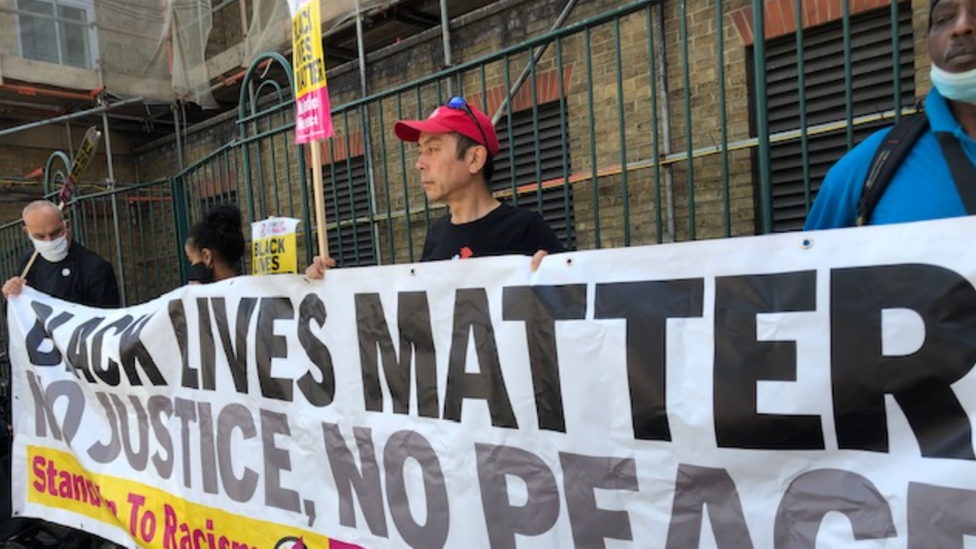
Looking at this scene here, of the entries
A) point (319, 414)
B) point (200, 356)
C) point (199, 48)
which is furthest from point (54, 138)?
point (319, 414)

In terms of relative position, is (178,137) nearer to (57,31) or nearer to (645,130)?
(57,31)

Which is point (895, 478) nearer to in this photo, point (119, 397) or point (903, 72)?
point (119, 397)

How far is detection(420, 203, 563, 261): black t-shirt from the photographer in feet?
7.92

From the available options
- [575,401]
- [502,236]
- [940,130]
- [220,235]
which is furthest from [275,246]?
[940,130]

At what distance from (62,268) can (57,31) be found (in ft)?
25.0

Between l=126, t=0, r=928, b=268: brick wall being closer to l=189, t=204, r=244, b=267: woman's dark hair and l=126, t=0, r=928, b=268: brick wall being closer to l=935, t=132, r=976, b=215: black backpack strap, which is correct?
l=189, t=204, r=244, b=267: woman's dark hair

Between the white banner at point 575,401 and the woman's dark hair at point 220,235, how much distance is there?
50 cm

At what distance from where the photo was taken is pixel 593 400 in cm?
186

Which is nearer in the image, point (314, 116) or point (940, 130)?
point (940, 130)

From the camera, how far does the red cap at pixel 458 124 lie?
248cm

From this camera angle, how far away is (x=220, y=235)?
3527 millimetres

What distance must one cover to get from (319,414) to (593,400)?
1.12 metres

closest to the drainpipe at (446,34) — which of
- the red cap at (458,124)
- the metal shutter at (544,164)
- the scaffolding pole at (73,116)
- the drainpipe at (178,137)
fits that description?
the metal shutter at (544,164)

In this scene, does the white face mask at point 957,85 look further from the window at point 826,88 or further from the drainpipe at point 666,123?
the drainpipe at point 666,123
